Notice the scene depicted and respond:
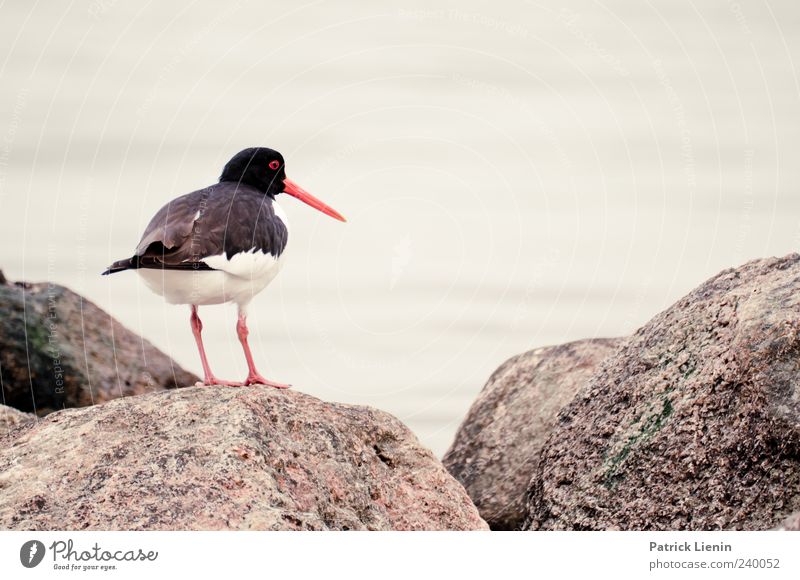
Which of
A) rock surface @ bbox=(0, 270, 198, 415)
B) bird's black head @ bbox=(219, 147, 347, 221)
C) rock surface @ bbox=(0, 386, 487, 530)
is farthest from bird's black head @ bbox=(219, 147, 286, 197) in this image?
rock surface @ bbox=(0, 270, 198, 415)

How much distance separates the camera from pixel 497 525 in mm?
10844

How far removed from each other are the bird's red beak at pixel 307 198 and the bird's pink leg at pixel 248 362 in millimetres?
1817

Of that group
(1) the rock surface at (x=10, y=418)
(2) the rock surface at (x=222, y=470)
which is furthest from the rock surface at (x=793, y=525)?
(1) the rock surface at (x=10, y=418)

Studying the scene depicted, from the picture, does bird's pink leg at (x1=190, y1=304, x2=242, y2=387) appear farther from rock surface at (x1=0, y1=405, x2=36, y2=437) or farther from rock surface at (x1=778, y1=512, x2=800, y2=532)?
rock surface at (x1=778, y1=512, x2=800, y2=532)

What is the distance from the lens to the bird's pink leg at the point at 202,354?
8.38 metres

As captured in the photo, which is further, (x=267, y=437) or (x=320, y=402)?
(x=320, y=402)

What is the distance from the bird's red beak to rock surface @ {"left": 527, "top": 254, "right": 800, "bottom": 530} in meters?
3.40

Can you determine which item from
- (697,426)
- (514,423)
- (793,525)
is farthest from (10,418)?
(793,525)

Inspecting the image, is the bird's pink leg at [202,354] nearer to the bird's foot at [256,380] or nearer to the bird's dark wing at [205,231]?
the bird's foot at [256,380]

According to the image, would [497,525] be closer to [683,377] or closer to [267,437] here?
[683,377]

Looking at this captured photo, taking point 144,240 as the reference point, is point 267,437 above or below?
below
